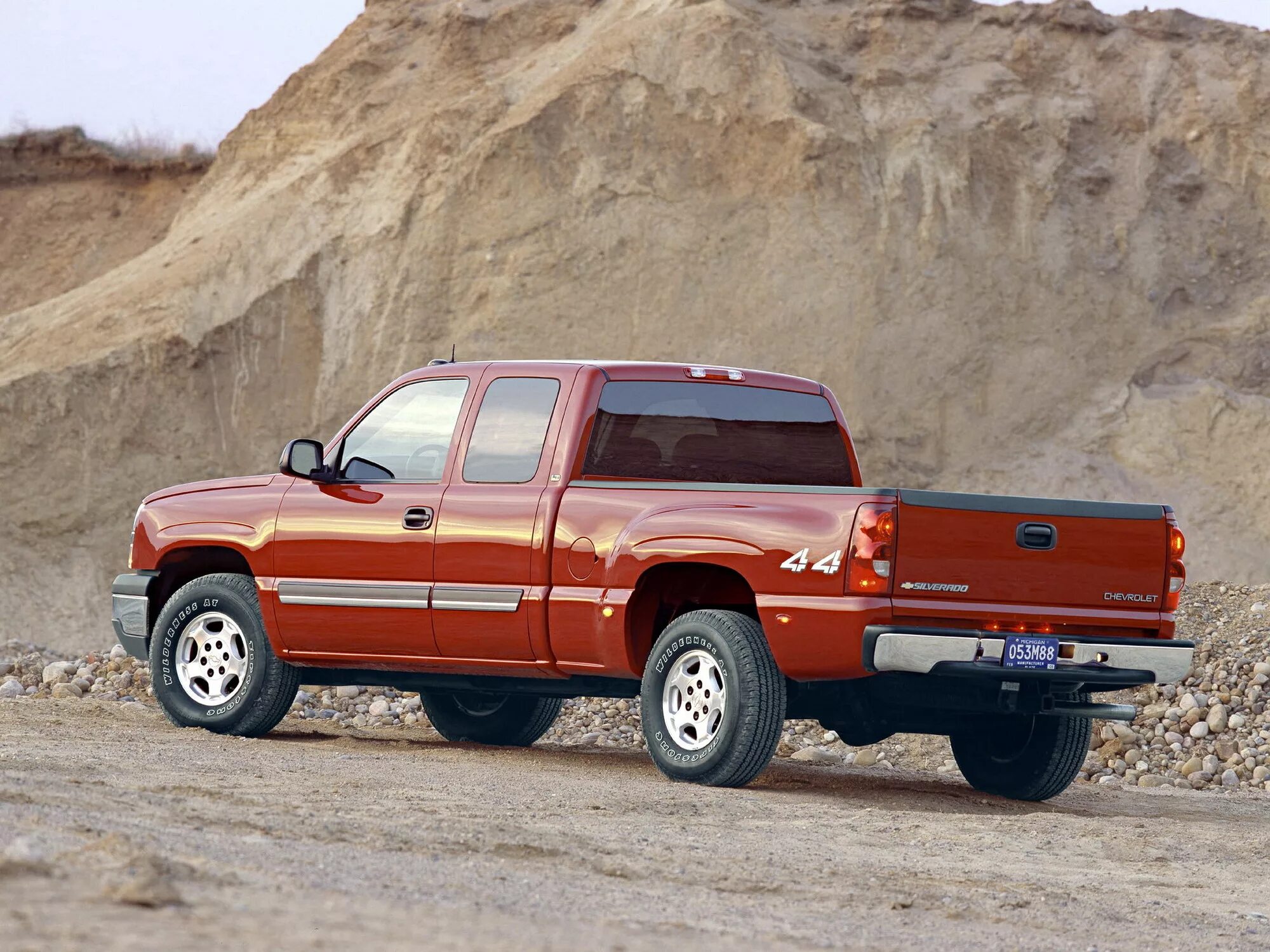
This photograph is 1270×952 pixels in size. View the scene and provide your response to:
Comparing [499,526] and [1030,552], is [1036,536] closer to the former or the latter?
[1030,552]

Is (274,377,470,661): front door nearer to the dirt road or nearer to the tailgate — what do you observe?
the dirt road

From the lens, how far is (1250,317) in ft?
86.8

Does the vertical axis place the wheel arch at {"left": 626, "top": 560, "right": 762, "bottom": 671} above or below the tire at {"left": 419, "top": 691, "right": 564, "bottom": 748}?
above

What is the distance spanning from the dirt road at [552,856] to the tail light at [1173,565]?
1040 mm

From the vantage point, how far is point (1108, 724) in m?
13.2

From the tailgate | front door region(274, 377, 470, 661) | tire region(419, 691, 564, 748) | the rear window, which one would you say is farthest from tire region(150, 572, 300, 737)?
the tailgate

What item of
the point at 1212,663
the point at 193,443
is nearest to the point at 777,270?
the point at 193,443

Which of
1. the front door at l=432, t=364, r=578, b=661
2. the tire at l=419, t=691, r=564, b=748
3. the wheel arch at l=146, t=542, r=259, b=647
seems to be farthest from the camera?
the tire at l=419, t=691, r=564, b=748

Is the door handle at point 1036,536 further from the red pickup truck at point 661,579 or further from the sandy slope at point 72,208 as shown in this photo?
the sandy slope at point 72,208

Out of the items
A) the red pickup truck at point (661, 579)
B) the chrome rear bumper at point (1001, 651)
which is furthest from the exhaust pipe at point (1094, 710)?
the chrome rear bumper at point (1001, 651)

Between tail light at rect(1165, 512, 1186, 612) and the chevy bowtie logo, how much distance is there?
3.55ft

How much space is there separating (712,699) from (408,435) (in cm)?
233

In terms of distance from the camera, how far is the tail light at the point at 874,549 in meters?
7.65

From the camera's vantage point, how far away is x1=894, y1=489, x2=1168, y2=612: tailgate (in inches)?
304
